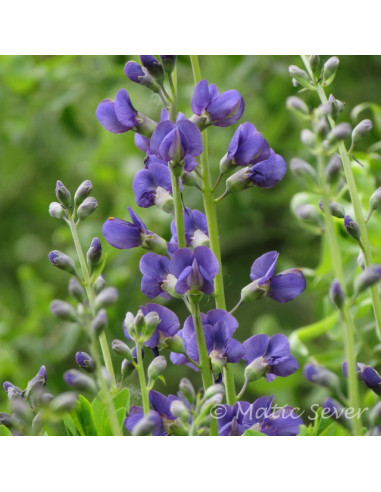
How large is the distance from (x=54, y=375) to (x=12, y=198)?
75 cm

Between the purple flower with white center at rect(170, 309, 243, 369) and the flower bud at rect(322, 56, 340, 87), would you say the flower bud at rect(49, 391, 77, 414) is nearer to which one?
the purple flower with white center at rect(170, 309, 243, 369)

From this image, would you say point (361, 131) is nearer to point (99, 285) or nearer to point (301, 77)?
point (301, 77)

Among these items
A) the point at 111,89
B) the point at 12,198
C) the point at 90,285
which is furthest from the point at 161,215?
the point at 90,285

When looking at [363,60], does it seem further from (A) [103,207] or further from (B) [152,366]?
(B) [152,366]

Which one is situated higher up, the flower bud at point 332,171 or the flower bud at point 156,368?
the flower bud at point 332,171

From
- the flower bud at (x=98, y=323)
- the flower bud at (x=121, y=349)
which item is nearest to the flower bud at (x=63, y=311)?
the flower bud at (x=98, y=323)

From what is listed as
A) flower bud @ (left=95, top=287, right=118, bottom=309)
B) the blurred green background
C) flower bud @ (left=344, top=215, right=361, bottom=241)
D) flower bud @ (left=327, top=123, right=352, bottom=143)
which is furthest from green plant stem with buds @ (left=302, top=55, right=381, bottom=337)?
the blurred green background

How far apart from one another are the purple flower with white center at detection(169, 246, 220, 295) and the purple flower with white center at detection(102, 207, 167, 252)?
5 cm

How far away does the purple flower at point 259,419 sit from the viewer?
50 cm

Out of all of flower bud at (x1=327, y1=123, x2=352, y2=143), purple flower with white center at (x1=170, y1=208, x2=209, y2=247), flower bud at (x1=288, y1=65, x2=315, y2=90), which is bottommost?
purple flower with white center at (x1=170, y1=208, x2=209, y2=247)

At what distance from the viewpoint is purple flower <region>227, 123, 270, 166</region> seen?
53 cm

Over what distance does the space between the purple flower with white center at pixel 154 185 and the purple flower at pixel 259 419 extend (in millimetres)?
161

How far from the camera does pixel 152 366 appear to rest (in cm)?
50

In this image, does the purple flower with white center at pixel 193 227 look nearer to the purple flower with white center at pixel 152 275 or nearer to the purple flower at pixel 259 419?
the purple flower with white center at pixel 152 275
